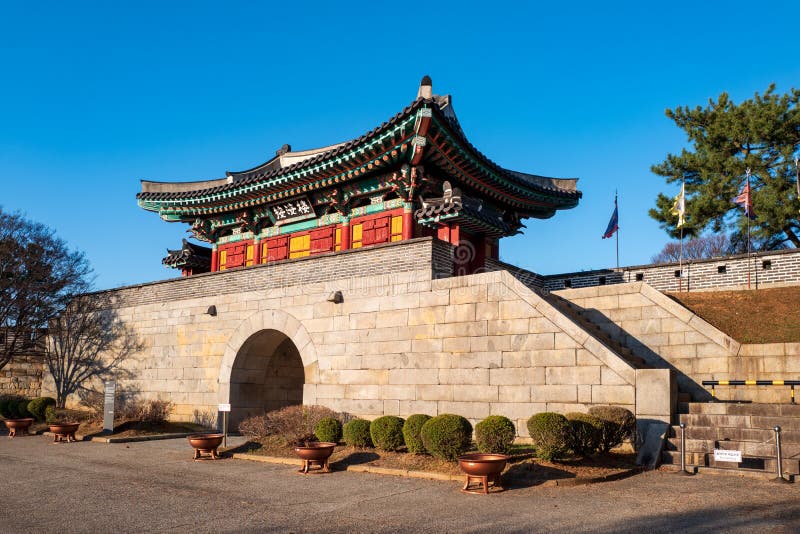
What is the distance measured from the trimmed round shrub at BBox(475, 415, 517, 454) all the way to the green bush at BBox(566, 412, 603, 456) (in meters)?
1.04

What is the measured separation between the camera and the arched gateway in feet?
57.6

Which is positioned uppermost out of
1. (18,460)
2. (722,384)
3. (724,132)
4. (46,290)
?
(724,132)

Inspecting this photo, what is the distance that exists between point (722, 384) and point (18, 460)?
14943mm

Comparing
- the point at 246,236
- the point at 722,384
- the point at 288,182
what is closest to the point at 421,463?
the point at 722,384

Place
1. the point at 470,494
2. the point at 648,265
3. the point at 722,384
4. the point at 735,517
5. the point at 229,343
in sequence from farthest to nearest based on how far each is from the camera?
the point at 648,265
the point at 229,343
the point at 722,384
the point at 470,494
the point at 735,517

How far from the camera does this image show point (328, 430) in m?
13.6

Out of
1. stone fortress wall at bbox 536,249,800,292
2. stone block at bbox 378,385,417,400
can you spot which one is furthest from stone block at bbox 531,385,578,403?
stone fortress wall at bbox 536,249,800,292

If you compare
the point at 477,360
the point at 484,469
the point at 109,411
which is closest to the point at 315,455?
the point at 484,469

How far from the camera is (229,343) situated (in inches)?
727

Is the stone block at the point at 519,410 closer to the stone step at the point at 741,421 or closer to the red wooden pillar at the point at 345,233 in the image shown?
the stone step at the point at 741,421

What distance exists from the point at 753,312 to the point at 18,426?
20.8 metres

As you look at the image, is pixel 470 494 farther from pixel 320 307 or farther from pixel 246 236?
pixel 246 236

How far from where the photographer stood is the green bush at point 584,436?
1001 centimetres

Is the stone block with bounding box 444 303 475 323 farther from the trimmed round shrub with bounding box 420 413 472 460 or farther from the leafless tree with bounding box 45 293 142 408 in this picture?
the leafless tree with bounding box 45 293 142 408
